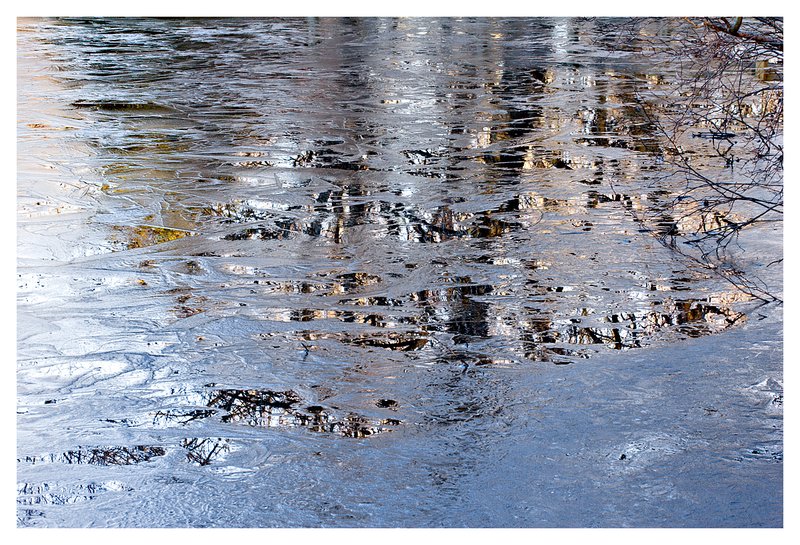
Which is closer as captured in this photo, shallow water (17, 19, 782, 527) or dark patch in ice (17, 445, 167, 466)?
shallow water (17, 19, 782, 527)

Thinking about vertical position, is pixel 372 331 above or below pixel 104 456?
above

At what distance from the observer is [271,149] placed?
30.8 ft

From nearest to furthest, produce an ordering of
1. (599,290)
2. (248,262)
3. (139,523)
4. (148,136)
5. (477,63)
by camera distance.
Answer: (139,523), (599,290), (248,262), (148,136), (477,63)

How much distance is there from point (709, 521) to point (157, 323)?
10.8 feet

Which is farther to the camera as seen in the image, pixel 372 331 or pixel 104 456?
pixel 372 331

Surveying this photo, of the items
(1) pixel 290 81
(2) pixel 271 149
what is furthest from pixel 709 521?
(1) pixel 290 81

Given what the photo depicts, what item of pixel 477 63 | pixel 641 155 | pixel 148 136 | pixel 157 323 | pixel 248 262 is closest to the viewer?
pixel 157 323

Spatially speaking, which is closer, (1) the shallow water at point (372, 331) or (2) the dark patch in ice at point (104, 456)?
(1) the shallow water at point (372, 331)

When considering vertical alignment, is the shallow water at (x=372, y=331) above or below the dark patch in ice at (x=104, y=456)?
above

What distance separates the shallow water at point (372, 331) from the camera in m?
4.07

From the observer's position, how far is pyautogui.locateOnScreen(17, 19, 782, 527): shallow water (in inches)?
160

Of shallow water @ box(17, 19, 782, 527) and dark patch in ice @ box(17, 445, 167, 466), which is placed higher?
shallow water @ box(17, 19, 782, 527)

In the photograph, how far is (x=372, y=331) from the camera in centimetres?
554

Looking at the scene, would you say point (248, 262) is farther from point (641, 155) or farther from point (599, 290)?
point (641, 155)
